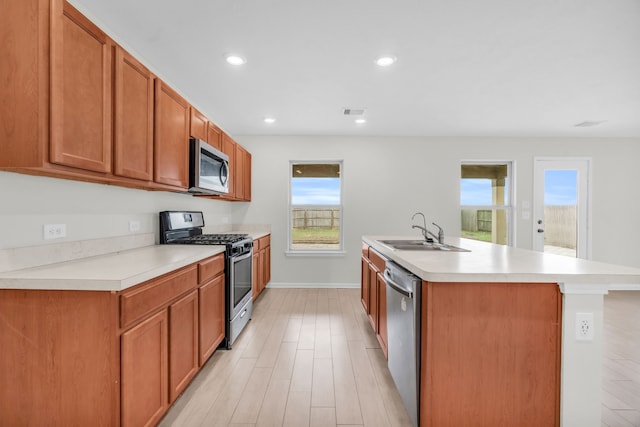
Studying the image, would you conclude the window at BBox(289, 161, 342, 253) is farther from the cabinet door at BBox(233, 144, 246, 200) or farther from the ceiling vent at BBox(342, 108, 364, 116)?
the ceiling vent at BBox(342, 108, 364, 116)

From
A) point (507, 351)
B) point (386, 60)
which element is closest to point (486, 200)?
point (386, 60)

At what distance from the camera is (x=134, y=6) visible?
1867 millimetres

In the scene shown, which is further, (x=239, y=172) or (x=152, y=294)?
(x=239, y=172)

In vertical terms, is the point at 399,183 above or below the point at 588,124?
below

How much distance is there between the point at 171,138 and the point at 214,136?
3.21 feet

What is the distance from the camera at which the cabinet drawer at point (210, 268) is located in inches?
85.4

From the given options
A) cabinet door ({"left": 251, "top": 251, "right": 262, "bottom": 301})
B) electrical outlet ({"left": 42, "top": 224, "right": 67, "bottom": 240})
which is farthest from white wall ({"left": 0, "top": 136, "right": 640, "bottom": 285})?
electrical outlet ({"left": 42, "top": 224, "right": 67, "bottom": 240})

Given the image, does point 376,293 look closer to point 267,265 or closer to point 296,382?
point 296,382

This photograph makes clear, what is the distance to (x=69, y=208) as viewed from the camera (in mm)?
1854

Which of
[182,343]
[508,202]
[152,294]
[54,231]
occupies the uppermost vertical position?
[508,202]

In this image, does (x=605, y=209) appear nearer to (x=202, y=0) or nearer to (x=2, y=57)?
(x=202, y=0)

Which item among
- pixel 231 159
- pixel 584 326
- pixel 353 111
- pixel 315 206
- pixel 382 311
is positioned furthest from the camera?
pixel 315 206

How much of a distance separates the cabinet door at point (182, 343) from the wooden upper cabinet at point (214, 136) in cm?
174

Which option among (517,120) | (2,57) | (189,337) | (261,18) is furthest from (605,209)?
(2,57)
